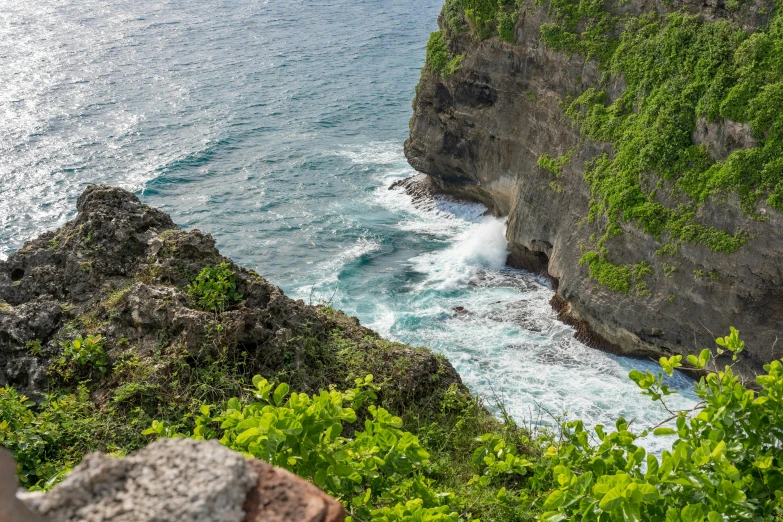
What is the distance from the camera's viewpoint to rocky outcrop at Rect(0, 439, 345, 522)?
359 cm

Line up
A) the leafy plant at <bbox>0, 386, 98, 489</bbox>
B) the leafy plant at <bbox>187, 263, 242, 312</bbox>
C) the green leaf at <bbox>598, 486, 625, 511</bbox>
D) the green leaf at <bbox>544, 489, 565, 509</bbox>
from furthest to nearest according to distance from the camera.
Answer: the leafy plant at <bbox>187, 263, 242, 312</bbox>
the leafy plant at <bbox>0, 386, 98, 489</bbox>
the green leaf at <bbox>544, 489, 565, 509</bbox>
the green leaf at <bbox>598, 486, 625, 511</bbox>

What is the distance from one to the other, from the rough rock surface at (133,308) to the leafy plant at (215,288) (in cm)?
12

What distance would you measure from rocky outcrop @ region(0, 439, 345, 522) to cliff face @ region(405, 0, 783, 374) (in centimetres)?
1738

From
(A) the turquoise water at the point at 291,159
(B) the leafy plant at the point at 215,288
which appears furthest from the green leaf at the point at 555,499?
(A) the turquoise water at the point at 291,159

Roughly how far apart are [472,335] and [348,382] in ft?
50.2

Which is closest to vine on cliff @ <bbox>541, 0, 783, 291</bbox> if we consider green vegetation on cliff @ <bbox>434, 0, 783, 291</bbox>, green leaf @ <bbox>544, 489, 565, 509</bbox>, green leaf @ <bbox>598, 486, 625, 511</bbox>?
green vegetation on cliff @ <bbox>434, 0, 783, 291</bbox>

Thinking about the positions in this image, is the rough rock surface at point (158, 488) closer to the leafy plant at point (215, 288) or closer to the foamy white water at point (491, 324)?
the leafy plant at point (215, 288)

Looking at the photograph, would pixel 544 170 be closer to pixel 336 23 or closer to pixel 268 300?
pixel 268 300

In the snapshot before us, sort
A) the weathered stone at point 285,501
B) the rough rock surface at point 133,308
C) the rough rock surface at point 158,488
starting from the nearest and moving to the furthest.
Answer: the rough rock surface at point 158,488
the weathered stone at point 285,501
the rough rock surface at point 133,308

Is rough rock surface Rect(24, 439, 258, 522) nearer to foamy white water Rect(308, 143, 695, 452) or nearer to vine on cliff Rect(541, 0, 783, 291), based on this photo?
foamy white water Rect(308, 143, 695, 452)

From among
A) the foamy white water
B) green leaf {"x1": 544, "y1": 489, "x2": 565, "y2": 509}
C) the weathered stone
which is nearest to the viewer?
the weathered stone

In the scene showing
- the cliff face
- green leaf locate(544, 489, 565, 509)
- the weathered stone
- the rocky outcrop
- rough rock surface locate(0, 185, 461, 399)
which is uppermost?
the rocky outcrop

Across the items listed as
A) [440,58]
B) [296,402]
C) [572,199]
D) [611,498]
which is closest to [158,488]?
[296,402]

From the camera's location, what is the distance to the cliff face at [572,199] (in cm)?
2150
